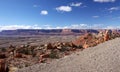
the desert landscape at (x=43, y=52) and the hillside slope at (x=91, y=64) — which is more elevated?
the hillside slope at (x=91, y=64)

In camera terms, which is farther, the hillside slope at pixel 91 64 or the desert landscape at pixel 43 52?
the desert landscape at pixel 43 52

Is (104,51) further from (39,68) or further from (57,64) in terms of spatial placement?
(39,68)

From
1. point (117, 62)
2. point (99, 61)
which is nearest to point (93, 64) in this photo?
point (99, 61)

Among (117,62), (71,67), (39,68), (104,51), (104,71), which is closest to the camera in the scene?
(104,71)

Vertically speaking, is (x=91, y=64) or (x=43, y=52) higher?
(x=91, y=64)

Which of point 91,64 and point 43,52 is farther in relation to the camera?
point 43,52

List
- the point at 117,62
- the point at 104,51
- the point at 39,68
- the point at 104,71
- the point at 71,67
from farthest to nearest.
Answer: the point at 104,51
the point at 39,68
the point at 71,67
the point at 117,62
the point at 104,71

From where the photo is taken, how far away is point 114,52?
1477cm

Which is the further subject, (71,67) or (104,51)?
(104,51)

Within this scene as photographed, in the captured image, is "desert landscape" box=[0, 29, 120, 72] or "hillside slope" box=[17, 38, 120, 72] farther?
"desert landscape" box=[0, 29, 120, 72]

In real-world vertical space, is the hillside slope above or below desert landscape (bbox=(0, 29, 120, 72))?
above

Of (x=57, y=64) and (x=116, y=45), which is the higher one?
(x=116, y=45)

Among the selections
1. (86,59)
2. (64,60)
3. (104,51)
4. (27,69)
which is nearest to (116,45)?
(104,51)

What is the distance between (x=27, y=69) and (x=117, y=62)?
5.44 m
